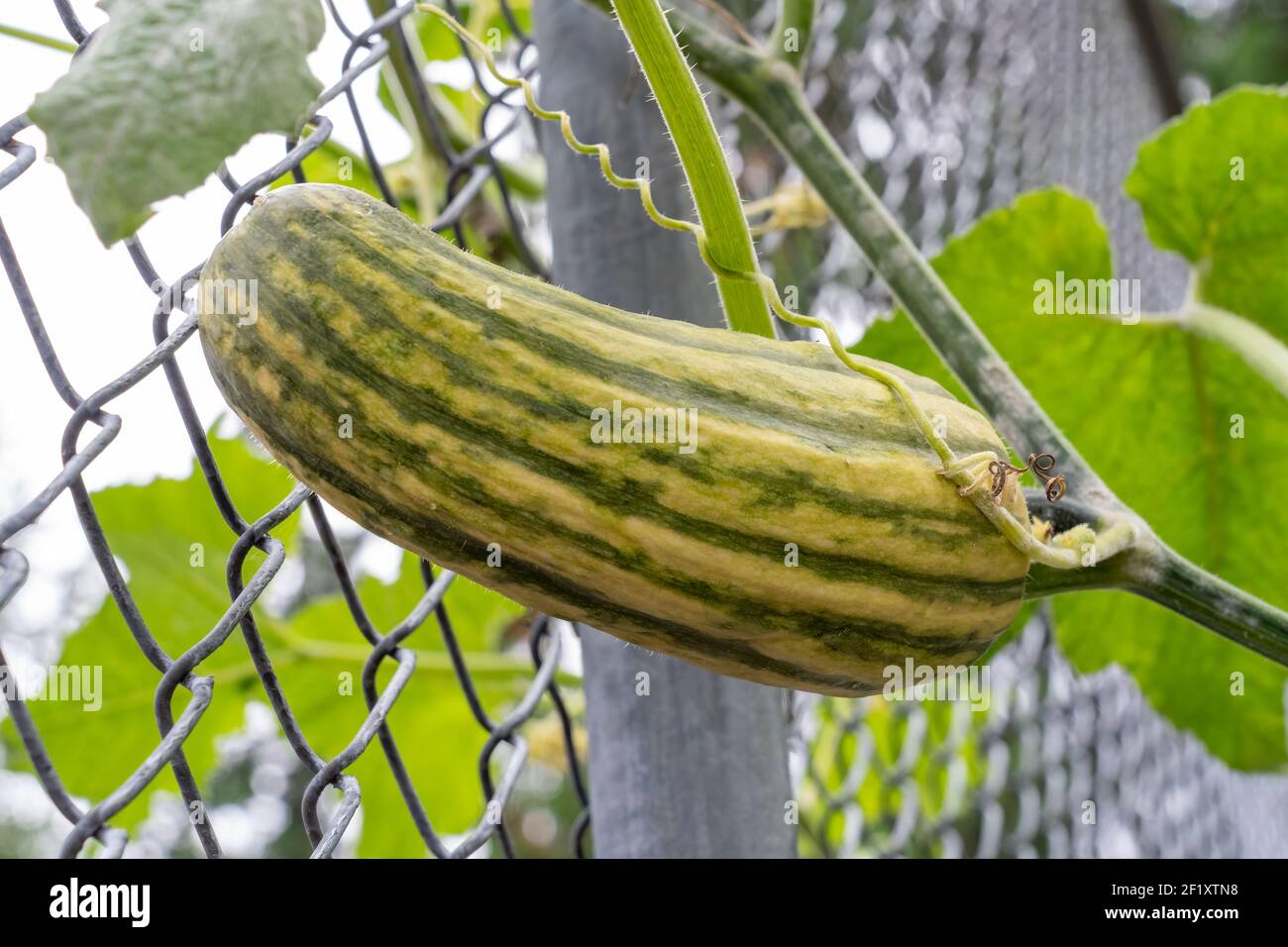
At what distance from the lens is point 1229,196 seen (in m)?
0.71

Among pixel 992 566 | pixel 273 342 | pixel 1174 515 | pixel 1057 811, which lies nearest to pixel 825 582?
pixel 992 566

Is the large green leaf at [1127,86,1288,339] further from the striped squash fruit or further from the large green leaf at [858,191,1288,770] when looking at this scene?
the striped squash fruit

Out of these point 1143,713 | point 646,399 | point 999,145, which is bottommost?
point 1143,713

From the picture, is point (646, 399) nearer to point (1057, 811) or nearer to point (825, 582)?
point (825, 582)

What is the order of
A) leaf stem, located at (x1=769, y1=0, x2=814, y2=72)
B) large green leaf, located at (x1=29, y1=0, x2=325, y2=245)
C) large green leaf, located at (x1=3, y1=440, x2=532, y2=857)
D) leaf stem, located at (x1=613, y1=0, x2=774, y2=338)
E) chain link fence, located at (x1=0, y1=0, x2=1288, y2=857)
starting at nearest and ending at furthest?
large green leaf, located at (x1=29, y1=0, x2=325, y2=245)
leaf stem, located at (x1=613, y1=0, x2=774, y2=338)
leaf stem, located at (x1=769, y1=0, x2=814, y2=72)
large green leaf, located at (x1=3, y1=440, x2=532, y2=857)
chain link fence, located at (x1=0, y1=0, x2=1288, y2=857)

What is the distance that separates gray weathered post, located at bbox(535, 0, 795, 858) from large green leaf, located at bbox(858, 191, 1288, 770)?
0.59 ft

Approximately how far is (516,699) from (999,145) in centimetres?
102

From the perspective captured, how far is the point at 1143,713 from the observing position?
146 centimetres

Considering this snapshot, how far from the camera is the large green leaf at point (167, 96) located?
0.96 ft

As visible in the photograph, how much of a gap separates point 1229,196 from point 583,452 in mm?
556
